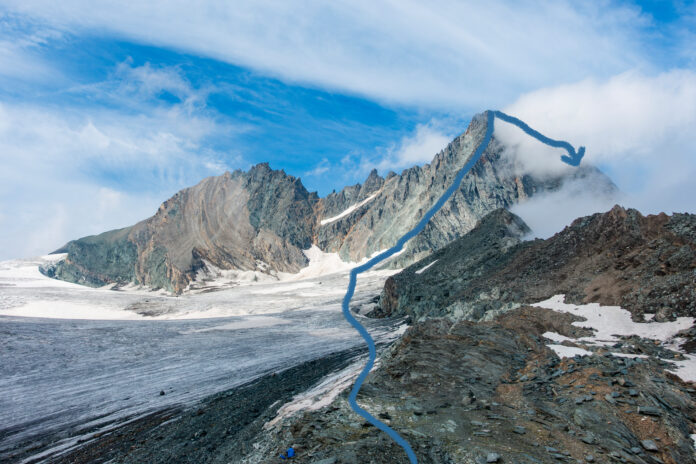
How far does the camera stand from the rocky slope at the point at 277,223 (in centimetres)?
13950

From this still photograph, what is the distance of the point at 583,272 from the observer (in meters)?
30.3

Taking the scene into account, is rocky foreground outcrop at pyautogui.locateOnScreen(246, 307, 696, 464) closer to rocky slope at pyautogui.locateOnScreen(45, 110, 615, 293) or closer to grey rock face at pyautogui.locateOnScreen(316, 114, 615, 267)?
grey rock face at pyautogui.locateOnScreen(316, 114, 615, 267)

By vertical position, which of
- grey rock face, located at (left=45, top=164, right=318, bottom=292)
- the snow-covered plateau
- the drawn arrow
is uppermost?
grey rock face, located at (left=45, top=164, right=318, bottom=292)

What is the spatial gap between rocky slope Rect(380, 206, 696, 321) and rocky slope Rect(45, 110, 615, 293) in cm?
7470

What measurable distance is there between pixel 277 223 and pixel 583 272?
516ft

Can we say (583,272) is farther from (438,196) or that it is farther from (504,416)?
(438,196)

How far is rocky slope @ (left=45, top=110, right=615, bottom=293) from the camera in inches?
5492

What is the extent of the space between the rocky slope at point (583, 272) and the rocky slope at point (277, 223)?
245 ft

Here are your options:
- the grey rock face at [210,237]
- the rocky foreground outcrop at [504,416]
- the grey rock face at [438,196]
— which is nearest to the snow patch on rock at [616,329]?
the rocky foreground outcrop at [504,416]

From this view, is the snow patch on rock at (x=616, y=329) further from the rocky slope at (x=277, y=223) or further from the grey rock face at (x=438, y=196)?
the rocky slope at (x=277, y=223)

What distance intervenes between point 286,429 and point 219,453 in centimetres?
294

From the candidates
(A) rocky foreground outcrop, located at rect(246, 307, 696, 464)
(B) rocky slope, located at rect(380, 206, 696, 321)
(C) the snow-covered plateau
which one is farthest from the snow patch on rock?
(C) the snow-covered plateau

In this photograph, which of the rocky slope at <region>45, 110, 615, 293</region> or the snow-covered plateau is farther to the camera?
the rocky slope at <region>45, 110, 615, 293</region>

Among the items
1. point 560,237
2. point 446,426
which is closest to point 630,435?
point 446,426
